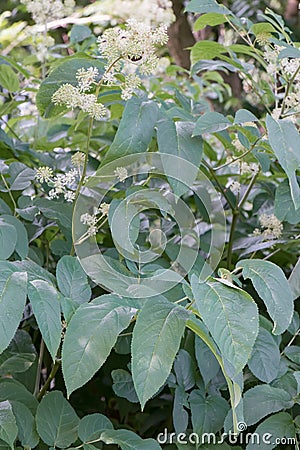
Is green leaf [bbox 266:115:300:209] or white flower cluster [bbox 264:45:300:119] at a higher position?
green leaf [bbox 266:115:300:209]

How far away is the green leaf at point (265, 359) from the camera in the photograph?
23.3 inches

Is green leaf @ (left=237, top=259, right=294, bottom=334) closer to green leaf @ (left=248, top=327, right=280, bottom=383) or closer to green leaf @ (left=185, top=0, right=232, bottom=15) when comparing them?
green leaf @ (left=248, top=327, right=280, bottom=383)

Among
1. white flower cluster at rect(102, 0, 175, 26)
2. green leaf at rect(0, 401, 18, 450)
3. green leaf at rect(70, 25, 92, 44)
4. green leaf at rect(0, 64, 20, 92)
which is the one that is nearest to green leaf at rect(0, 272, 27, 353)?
green leaf at rect(0, 401, 18, 450)

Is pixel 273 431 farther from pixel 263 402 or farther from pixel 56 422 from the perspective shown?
pixel 56 422

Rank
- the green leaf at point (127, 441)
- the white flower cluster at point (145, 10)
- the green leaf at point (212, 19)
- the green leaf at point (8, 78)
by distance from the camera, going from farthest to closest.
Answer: the white flower cluster at point (145, 10)
the green leaf at point (8, 78)
the green leaf at point (212, 19)
the green leaf at point (127, 441)

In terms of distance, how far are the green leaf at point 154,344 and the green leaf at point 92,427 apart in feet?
0.51

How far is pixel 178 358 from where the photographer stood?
65cm

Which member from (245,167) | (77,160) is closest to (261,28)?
(245,167)

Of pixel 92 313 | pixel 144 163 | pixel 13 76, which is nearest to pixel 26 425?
pixel 92 313

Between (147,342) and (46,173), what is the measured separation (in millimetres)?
249

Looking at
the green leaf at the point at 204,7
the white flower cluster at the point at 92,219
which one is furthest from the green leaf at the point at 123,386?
the green leaf at the point at 204,7

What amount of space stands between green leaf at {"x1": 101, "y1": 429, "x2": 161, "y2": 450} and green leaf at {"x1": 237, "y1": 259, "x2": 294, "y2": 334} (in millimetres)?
164

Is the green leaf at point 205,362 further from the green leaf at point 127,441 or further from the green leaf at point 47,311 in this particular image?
the green leaf at point 47,311

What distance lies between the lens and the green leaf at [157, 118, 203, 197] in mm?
619
